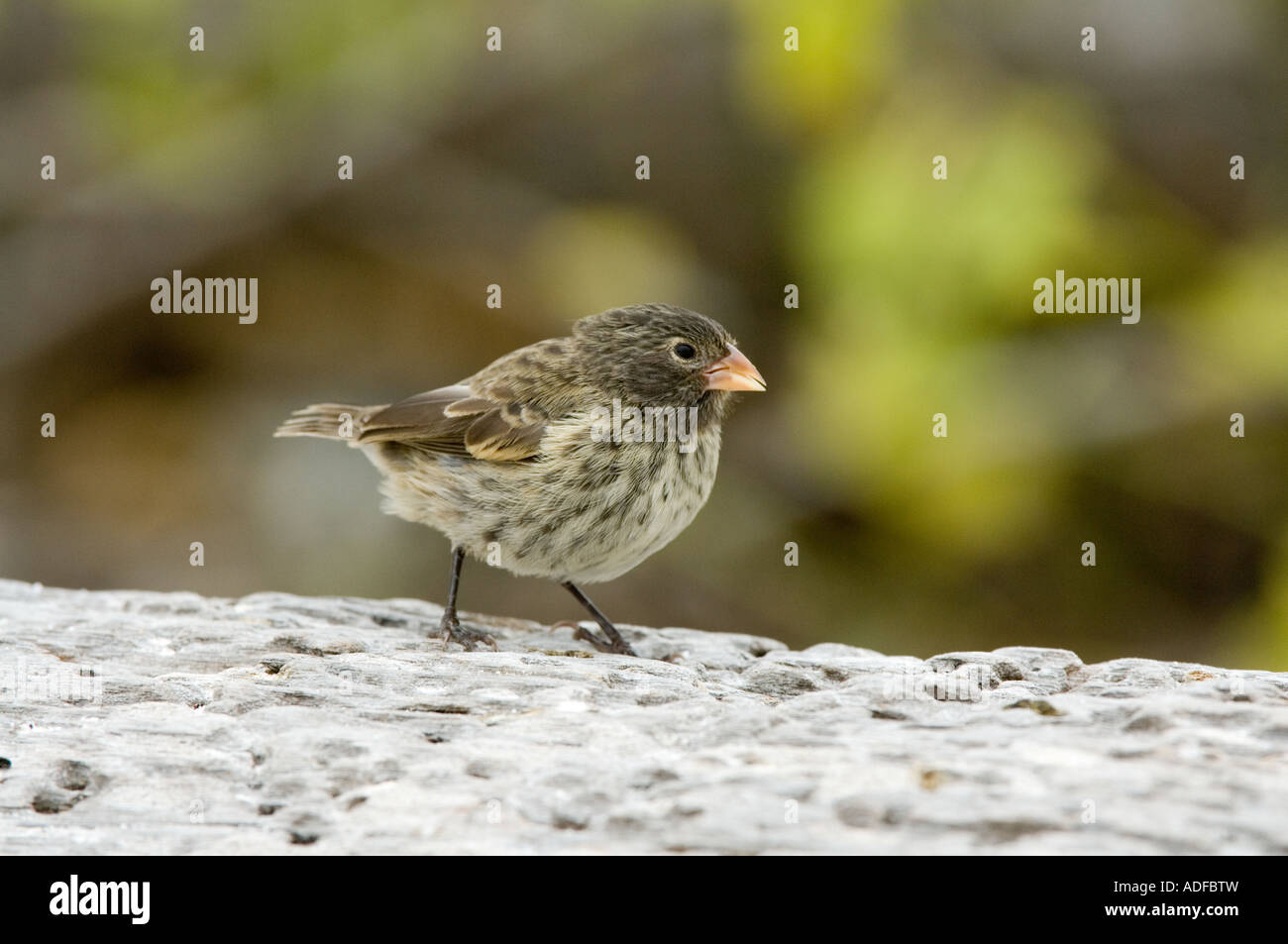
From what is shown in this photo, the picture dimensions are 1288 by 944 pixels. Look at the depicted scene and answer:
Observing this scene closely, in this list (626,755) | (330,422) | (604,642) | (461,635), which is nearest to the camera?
(626,755)

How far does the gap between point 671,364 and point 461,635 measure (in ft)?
4.43

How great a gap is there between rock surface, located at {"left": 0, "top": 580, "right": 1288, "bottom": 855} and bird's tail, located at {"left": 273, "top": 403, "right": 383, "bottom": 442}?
1.59 m

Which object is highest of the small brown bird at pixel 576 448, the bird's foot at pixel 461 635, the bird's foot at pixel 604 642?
the small brown bird at pixel 576 448

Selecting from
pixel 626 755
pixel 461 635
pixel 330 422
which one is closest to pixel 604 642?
pixel 461 635

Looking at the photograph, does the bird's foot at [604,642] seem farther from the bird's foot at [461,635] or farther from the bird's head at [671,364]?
the bird's head at [671,364]

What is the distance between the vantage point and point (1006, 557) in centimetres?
748

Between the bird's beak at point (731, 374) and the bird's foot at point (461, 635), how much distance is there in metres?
1.33

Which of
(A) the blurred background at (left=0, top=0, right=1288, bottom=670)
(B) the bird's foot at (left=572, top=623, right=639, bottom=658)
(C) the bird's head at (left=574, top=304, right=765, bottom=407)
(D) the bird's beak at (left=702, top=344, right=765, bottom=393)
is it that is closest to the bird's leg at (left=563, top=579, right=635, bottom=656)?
(B) the bird's foot at (left=572, top=623, right=639, bottom=658)

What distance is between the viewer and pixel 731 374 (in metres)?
5.47

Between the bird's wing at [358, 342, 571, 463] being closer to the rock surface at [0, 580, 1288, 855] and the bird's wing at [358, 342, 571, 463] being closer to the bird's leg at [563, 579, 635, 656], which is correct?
the bird's leg at [563, 579, 635, 656]

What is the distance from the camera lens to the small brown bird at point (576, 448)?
16.9 feet

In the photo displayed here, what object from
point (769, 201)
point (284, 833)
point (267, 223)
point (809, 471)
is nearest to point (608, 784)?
point (284, 833)

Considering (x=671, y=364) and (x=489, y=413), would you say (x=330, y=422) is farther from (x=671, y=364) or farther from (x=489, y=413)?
(x=671, y=364)

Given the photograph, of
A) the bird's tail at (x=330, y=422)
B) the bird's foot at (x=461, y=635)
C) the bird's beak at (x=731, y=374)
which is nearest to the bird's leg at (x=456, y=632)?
the bird's foot at (x=461, y=635)
